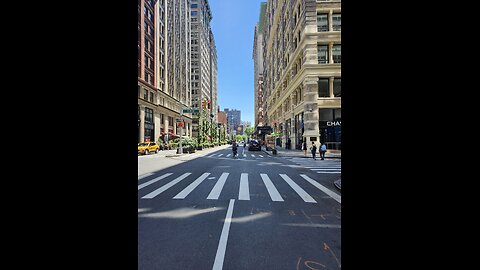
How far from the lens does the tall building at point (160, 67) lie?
38.2 m

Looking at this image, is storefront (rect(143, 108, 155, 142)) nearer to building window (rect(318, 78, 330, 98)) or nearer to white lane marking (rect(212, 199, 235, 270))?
building window (rect(318, 78, 330, 98))

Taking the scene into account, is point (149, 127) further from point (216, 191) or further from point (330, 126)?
point (216, 191)

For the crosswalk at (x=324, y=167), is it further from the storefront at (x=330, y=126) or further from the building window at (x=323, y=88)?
the building window at (x=323, y=88)

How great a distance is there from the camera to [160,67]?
47938 millimetres

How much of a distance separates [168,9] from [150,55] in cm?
1865

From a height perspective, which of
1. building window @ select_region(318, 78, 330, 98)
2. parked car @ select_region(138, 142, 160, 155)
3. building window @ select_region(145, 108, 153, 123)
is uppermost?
building window @ select_region(318, 78, 330, 98)

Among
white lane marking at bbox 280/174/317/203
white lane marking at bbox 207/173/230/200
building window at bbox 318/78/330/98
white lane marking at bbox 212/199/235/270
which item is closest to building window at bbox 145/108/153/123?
building window at bbox 318/78/330/98

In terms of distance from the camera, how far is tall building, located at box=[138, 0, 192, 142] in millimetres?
38181

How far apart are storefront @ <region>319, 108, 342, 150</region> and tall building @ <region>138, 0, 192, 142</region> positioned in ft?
102
